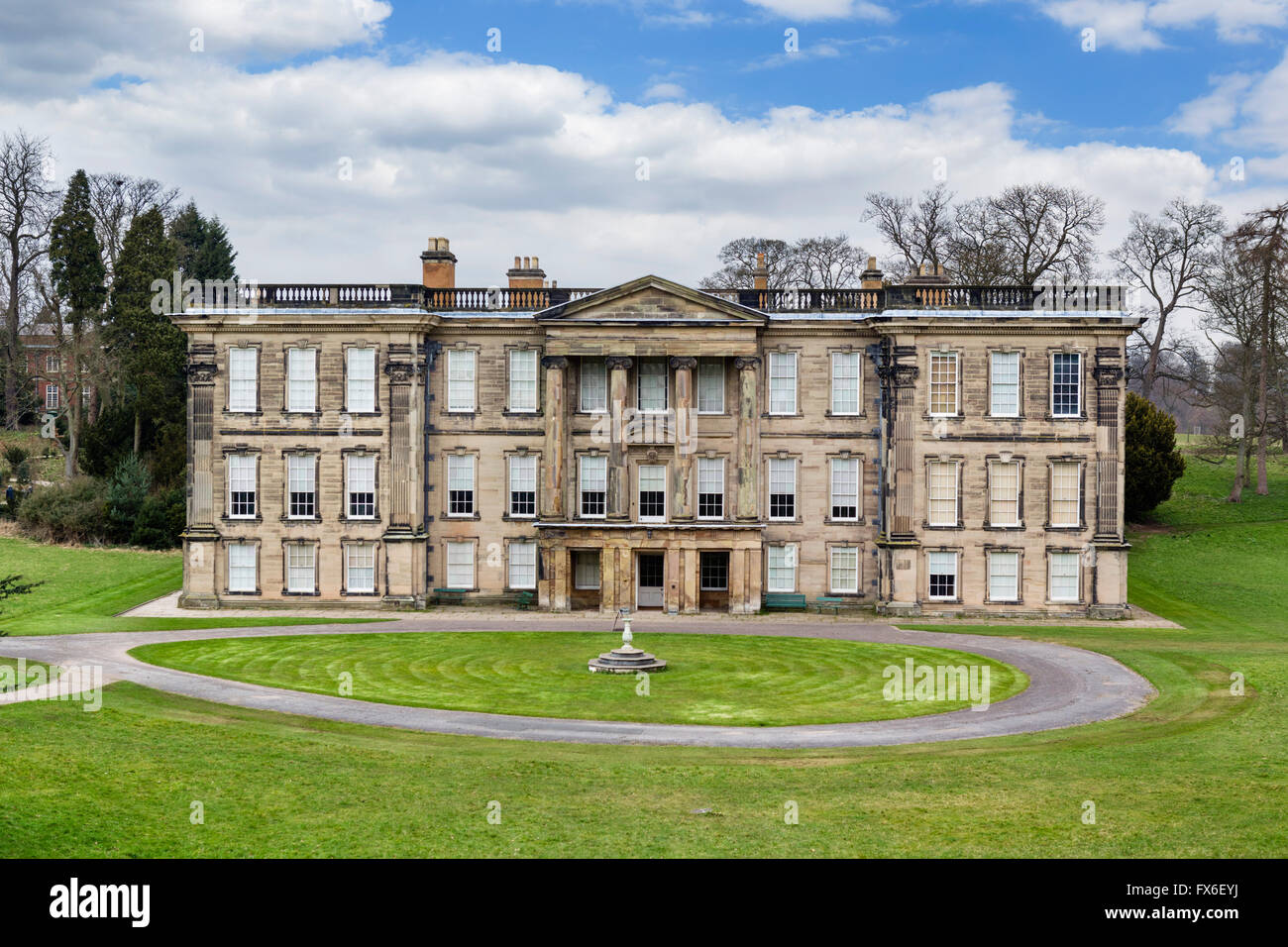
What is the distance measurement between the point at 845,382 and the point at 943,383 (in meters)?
4.19

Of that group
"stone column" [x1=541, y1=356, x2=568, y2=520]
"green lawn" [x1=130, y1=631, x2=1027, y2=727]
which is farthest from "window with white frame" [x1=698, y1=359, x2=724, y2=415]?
"green lawn" [x1=130, y1=631, x2=1027, y2=727]

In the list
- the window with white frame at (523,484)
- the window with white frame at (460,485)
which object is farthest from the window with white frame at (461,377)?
the window with white frame at (523,484)

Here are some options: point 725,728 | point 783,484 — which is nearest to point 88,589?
point 783,484

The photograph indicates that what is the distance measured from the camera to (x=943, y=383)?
50250mm

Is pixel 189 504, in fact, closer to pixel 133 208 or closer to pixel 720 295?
pixel 720 295

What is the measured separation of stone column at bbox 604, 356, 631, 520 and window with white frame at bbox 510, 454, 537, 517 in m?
3.71

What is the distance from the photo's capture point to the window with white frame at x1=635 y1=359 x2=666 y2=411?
51.3 metres

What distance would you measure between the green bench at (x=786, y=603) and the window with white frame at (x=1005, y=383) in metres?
11.6

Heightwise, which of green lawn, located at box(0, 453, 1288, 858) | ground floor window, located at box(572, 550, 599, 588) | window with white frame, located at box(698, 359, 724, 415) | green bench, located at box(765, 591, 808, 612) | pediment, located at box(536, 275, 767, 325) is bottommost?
green bench, located at box(765, 591, 808, 612)

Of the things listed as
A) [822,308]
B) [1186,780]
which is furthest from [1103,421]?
[1186,780]

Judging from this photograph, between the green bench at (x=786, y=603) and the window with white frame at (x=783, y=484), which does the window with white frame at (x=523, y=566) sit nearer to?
the green bench at (x=786, y=603)

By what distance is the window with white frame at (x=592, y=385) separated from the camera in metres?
51.7

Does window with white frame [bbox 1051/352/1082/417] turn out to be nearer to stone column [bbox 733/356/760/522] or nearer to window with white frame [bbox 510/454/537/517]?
stone column [bbox 733/356/760/522]
